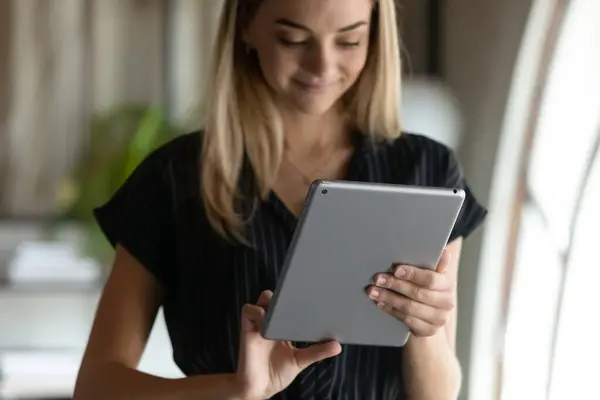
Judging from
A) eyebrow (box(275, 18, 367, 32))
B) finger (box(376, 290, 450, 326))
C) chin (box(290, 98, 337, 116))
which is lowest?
finger (box(376, 290, 450, 326))

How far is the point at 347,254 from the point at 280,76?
241 mm

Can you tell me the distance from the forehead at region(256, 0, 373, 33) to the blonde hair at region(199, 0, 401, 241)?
0.13ft

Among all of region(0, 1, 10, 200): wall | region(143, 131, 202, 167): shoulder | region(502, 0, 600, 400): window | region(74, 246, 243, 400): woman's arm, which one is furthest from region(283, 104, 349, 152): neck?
region(0, 1, 10, 200): wall

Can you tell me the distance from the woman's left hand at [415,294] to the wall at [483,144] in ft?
2.14

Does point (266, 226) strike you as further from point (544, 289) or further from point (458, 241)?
point (544, 289)

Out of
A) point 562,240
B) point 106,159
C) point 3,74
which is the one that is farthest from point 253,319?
Answer: point 3,74

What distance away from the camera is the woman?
2.80 ft

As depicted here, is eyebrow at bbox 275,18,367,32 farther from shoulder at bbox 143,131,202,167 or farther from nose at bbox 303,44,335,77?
shoulder at bbox 143,131,202,167

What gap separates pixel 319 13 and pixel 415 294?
12.0 inches

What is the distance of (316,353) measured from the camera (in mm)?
738

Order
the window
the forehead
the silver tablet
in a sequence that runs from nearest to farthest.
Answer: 1. the silver tablet
2. the forehead
3. the window

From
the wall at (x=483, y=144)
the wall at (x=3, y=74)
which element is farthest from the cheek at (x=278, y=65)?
the wall at (x=3, y=74)

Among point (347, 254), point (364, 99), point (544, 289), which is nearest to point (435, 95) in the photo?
point (544, 289)

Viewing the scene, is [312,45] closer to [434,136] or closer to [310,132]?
[310,132]
